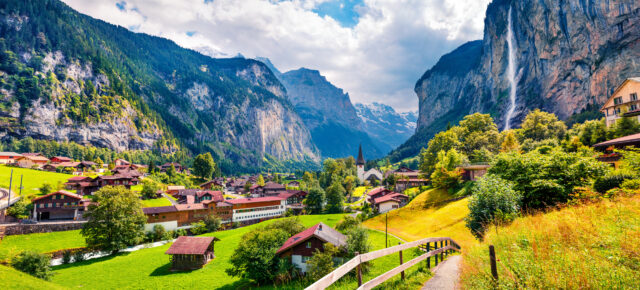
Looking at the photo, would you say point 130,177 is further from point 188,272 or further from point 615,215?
point 615,215

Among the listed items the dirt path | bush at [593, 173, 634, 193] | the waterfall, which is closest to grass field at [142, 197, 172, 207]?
the dirt path

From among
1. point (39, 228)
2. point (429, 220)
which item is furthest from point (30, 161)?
point (429, 220)

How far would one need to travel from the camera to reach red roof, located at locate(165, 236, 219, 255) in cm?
3941

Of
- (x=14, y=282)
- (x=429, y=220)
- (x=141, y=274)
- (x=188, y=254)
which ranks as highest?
(x=429, y=220)

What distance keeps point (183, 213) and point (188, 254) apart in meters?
26.1

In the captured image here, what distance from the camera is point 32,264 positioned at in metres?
30.8

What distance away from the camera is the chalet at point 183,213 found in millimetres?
57250

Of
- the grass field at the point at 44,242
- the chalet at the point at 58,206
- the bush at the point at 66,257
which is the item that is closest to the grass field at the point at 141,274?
the bush at the point at 66,257

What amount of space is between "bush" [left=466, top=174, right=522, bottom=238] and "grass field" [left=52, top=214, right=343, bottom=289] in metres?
24.0

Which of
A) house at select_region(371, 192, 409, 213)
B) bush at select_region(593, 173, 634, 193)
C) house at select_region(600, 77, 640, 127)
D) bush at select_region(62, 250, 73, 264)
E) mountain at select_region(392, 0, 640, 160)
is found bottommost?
bush at select_region(62, 250, 73, 264)

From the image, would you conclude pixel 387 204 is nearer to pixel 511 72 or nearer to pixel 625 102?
pixel 625 102

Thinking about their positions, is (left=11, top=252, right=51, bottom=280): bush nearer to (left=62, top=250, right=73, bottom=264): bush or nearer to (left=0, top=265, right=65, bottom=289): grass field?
(left=0, top=265, right=65, bottom=289): grass field

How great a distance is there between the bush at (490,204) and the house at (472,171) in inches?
1252

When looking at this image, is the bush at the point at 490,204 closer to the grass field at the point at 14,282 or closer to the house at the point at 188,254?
the grass field at the point at 14,282
